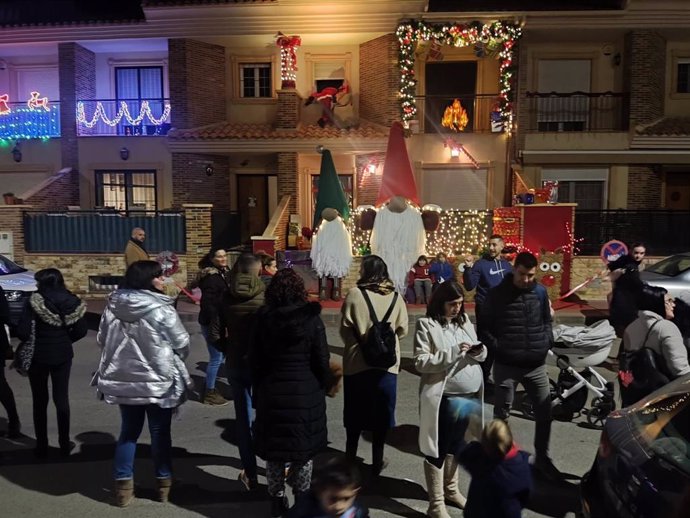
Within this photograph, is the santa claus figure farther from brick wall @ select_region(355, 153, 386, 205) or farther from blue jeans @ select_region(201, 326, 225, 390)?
brick wall @ select_region(355, 153, 386, 205)

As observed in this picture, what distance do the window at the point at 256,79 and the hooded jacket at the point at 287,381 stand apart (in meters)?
15.3

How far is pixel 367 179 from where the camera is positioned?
55.7ft

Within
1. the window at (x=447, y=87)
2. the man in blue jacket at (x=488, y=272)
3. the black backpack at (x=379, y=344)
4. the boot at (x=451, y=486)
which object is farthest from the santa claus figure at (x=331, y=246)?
the window at (x=447, y=87)

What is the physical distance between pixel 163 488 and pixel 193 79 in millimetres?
14671

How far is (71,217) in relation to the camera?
569 inches

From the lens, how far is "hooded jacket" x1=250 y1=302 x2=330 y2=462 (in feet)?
12.5

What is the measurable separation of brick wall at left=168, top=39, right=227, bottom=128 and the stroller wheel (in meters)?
14.2

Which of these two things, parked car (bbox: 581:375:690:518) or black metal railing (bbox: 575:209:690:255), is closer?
parked car (bbox: 581:375:690:518)

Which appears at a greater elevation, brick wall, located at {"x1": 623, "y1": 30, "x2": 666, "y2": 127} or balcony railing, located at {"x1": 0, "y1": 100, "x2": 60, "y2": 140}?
brick wall, located at {"x1": 623, "y1": 30, "x2": 666, "y2": 127}

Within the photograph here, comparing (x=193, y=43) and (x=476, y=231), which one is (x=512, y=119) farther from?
(x=193, y=43)

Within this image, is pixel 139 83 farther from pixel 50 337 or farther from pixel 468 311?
pixel 50 337

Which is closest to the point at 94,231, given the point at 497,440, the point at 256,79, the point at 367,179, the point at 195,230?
the point at 195,230

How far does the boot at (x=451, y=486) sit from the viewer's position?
4.27 meters

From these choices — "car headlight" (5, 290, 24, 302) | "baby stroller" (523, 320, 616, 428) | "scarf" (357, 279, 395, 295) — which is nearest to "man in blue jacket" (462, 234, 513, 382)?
"baby stroller" (523, 320, 616, 428)
